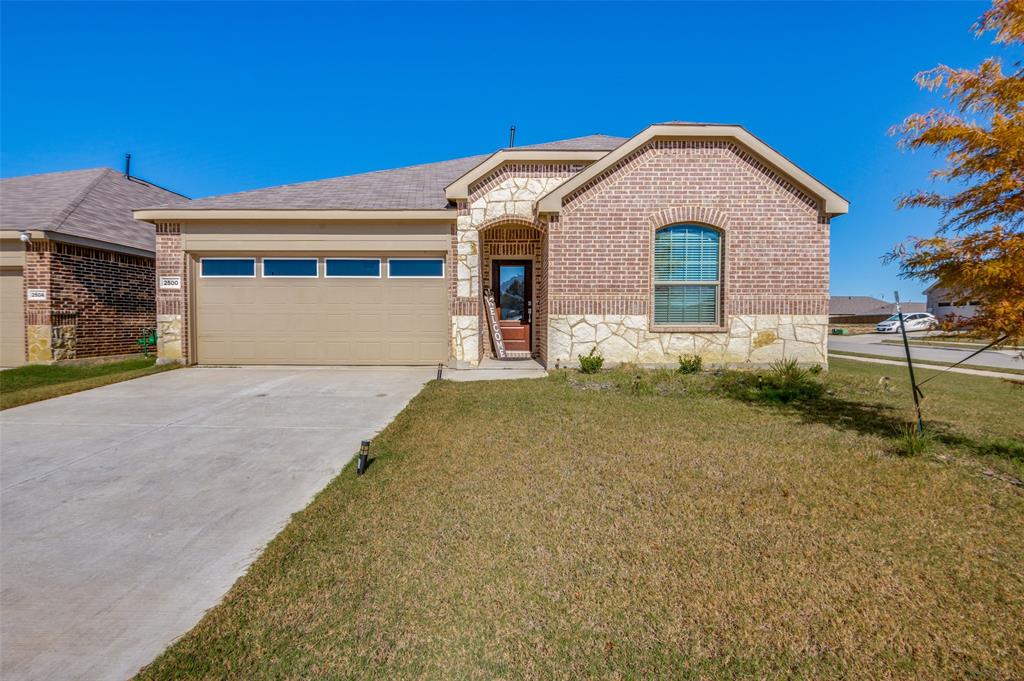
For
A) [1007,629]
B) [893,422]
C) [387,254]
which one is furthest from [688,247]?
[1007,629]

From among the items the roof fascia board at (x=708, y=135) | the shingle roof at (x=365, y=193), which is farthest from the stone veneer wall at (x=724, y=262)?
the shingle roof at (x=365, y=193)

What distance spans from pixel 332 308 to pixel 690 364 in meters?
8.48

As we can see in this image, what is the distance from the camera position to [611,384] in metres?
8.52

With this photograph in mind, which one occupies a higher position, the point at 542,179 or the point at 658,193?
the point at 542,179

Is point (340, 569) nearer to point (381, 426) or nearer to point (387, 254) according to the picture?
point (381, 426)

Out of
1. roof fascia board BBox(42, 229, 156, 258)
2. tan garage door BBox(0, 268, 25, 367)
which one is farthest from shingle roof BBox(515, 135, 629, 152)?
tan garage door BBox(0, 268, 25, 367)

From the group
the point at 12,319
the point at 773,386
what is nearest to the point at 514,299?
the point at 773,386

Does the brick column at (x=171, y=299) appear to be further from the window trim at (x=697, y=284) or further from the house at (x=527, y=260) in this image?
the window trim at (x=697, y=284)

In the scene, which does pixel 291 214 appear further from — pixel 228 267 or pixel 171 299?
pixel 171 299

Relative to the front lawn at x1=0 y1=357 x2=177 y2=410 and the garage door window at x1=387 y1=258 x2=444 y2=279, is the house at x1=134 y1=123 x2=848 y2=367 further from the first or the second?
the front lawn at x1=0 y1=357 x2=177 y2=410

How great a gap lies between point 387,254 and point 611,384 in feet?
20.9

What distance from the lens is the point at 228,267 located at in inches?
453

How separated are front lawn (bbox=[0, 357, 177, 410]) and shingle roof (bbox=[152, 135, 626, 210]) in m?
4.19

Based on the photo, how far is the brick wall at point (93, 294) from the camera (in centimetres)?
1133
